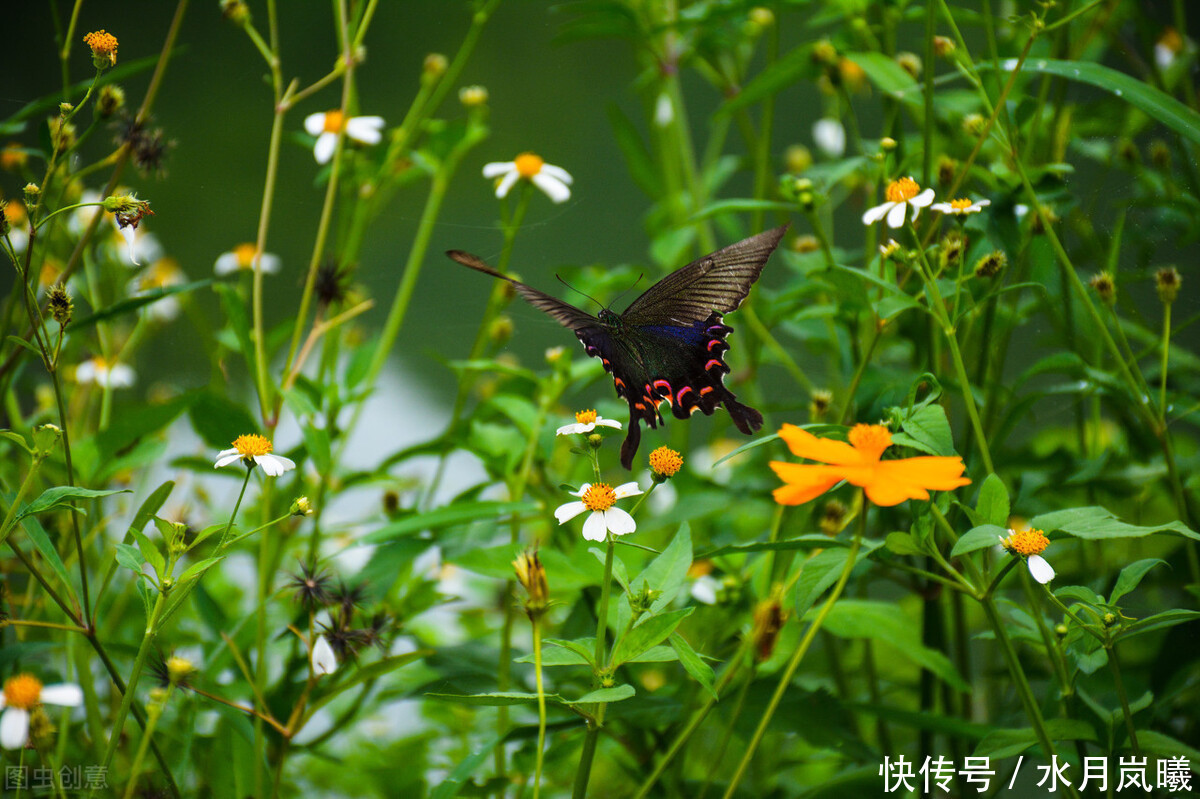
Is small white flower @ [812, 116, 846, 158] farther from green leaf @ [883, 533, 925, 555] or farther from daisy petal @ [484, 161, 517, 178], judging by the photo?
green leaf @ [883, 533, 925, 555]

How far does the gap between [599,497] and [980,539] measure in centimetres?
17

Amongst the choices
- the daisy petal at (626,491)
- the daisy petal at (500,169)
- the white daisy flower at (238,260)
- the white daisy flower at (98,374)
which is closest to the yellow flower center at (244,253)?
the white daisy flower at (238,260)

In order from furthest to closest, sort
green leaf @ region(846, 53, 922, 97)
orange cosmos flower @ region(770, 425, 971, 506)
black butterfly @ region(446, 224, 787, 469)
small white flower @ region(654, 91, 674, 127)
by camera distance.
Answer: small white flower @ region(654, 91, 674, 127) < green leaf @ region(846, 53, 922, 97) < black butterfly @ region(446, 224, 787, 469) < orange cosmos flower @ region(770, 425, 971, 506)

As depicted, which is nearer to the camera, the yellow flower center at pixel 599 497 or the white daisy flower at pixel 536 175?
the yellow flower center at pixel 599 497

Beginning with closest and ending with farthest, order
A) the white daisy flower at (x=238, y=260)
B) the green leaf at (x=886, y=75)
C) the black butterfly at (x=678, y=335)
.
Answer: the black butterfly at (x=678, y=335)
the green leaf at (x=886, y=75)
the white daisy flower at (x=238, y=260)

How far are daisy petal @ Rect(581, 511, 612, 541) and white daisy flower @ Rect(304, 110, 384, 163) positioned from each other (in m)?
0.34

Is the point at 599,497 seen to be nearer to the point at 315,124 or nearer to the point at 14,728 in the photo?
the point at 14,728

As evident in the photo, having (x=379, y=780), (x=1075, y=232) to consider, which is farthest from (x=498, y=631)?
(x=1075, y=232)

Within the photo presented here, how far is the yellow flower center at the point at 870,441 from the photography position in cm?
37

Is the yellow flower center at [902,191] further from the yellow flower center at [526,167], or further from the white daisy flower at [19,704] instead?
the white daisy flower at [19,704]

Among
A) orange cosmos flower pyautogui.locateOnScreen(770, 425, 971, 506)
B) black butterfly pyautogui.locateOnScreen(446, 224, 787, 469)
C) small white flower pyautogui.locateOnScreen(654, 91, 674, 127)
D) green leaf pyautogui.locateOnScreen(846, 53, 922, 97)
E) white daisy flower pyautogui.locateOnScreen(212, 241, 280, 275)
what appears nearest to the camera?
orange cosmos flower pyautogui.locateOnScreen(770, 425, 971, 506)

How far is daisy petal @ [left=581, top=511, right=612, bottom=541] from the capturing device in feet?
1.21

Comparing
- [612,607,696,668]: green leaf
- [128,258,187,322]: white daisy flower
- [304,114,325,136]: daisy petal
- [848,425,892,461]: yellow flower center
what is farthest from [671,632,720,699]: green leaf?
[128,258,187,322]: white daisy flower

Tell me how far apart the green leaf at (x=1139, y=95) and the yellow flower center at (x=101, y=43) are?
0.50 metres
